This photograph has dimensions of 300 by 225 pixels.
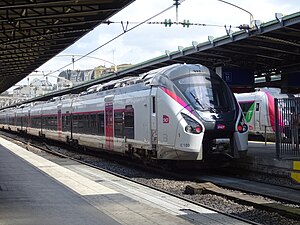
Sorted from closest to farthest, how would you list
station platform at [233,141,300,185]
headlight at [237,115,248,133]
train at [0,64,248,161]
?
station platform at [233,141,300,185], train at [0,64,248,161], headlight at [237,115,248,133]

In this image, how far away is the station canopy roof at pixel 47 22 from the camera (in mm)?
16781

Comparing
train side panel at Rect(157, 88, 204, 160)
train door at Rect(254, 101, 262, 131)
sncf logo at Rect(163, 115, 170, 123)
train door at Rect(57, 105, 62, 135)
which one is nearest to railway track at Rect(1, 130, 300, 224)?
train side panel at Rect(157, 88, 204, 160)

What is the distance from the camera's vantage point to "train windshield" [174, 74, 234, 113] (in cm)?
1422

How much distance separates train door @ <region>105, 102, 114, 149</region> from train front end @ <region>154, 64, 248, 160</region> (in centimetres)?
517

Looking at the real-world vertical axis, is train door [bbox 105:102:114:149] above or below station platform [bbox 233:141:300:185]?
above

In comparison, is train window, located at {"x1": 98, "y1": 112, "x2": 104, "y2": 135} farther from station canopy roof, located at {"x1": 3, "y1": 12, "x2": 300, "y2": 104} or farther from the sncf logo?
the sncf logo

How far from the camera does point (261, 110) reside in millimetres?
27969

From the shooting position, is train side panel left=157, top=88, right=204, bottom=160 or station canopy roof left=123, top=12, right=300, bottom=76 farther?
station canopy roof left=123, top=12, right=300, bottom=76

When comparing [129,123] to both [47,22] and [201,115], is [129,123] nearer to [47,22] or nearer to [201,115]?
[201,115]

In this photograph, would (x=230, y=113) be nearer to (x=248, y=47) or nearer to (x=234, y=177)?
(x=234, y=177)

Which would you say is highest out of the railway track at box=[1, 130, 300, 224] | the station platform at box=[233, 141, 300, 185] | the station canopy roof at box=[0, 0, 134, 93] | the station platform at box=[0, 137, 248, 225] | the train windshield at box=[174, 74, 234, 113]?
the station canopy roof at box=[0, 0, 134, 93]

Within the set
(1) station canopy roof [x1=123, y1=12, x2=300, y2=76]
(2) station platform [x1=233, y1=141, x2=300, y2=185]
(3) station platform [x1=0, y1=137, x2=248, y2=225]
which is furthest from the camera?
(1) station canopy roof [x1=123, y1=12, x2=300, y2=76]

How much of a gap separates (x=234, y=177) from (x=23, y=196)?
7118 mm

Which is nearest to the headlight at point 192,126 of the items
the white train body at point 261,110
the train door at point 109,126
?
the train door at point 109,126
